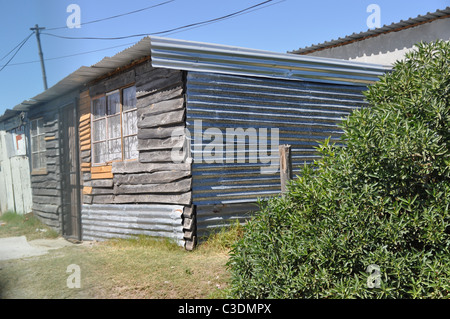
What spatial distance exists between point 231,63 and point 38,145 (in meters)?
4.61

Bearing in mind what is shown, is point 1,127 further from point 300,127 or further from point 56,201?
point 300,127

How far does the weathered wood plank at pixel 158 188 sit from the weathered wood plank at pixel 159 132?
0.87 m

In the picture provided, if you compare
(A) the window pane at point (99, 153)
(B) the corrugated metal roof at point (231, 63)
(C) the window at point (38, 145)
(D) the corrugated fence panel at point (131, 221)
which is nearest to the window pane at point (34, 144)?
(C) the window at point (38, 145)

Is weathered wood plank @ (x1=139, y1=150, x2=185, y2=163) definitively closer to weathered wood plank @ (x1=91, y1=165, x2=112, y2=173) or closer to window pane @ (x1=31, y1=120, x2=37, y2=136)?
weathered wood plank @ (x1=91, y1=165, x2=112, y2=173)

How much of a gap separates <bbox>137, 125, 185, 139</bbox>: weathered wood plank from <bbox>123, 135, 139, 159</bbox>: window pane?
0.38 m

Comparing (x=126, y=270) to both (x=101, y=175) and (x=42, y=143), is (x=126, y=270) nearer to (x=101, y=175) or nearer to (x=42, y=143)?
(x=42, y=143)

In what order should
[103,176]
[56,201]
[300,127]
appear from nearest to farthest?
1. [56,201]
2. [300,127]
3. [103,176]

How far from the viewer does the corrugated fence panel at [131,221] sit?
7773mm

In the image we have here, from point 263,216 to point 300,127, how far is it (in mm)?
4247

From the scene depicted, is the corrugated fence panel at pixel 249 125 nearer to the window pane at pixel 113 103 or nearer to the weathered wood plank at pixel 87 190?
the window pane at pixel 113 103

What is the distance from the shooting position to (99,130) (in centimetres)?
975

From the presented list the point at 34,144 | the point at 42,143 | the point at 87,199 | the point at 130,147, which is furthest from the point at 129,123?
the point at 34,144

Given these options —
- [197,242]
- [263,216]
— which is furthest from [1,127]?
[197,242]

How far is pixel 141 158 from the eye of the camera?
8.45m
